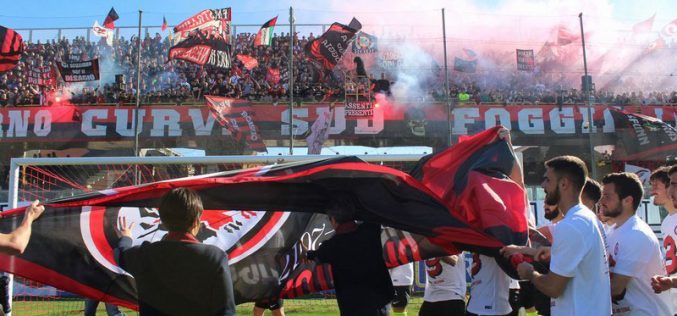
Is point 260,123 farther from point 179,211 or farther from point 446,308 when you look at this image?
point 179,211

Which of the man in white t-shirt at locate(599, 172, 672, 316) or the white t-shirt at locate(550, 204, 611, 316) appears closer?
the white t-shirt at locate(550, 204, 611, 316)

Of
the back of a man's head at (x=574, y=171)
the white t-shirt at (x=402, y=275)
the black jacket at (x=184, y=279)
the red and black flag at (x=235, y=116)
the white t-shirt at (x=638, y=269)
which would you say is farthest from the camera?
the red and black flag at (x=235, y=116)

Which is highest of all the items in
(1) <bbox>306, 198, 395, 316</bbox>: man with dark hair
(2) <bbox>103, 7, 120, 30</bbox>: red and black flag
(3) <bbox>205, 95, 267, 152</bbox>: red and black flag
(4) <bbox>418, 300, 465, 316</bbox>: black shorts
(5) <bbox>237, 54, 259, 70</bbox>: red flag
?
(2) <bbox>103, 7, 120, 30</bbox>: red and black flag

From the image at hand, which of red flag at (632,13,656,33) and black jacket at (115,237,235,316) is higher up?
red flag at (632,13,656,33)

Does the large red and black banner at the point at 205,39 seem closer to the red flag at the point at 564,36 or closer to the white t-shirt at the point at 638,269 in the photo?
the red flag at the point at 564,36

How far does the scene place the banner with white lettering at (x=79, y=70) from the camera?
60.7 ft

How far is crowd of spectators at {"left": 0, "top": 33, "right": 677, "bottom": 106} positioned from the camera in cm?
1903

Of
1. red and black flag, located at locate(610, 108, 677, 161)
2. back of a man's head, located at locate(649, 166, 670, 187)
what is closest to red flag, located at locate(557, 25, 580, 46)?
red and black flag, located at locate(610, 108, 677, 161)

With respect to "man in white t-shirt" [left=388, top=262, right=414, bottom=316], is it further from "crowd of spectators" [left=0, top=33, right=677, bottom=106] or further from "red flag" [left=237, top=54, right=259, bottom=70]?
"red flag" [left=237, top=54, right=259, bottom=70]

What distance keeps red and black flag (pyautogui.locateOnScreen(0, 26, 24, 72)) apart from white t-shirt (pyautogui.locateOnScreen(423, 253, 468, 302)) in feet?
56.6

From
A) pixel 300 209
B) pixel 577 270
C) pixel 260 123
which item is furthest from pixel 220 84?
pixel 577 270

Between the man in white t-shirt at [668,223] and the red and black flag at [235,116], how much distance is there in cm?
1240

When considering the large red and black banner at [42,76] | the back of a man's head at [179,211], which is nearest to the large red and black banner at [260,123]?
the large red and black banner at [42,76]

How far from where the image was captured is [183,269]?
3184mm
